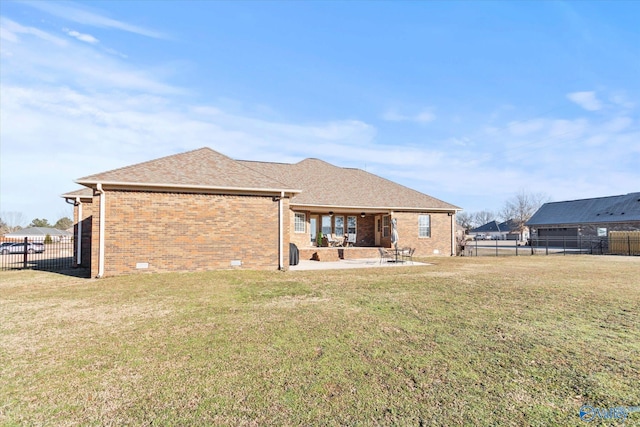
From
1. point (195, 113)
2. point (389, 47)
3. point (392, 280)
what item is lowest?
point (392, 280)

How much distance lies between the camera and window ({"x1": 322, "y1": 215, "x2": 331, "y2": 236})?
21.4 metres

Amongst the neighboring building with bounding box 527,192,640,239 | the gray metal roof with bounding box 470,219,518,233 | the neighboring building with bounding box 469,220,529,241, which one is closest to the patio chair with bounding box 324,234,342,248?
the neighboring building with bounding box 527,192,640,239

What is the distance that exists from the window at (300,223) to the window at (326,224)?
179cm

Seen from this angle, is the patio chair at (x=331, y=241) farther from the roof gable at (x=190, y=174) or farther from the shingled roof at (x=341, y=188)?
Result: the roof gable at (x=190, y=174)

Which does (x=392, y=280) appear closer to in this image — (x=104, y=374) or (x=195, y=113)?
(x=104, y=374)

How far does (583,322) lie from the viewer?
19.3ft

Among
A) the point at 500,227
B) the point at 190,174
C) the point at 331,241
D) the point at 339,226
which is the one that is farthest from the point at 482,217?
the point at 190,174

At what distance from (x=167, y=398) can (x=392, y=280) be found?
8.59 metres

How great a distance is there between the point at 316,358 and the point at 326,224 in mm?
17383

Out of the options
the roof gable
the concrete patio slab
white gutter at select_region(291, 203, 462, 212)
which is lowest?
the concrete patio slab

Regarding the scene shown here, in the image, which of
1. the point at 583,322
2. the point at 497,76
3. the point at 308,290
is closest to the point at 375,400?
the point at 583,322

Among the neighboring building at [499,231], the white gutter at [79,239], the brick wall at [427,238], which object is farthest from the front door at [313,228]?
the neighboring building at [499,231]

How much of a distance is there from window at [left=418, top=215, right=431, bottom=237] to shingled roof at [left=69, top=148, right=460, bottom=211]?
0.76 metres

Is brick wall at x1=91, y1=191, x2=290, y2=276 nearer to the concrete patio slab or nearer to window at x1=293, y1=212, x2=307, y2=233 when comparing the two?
the concrete patio slab
